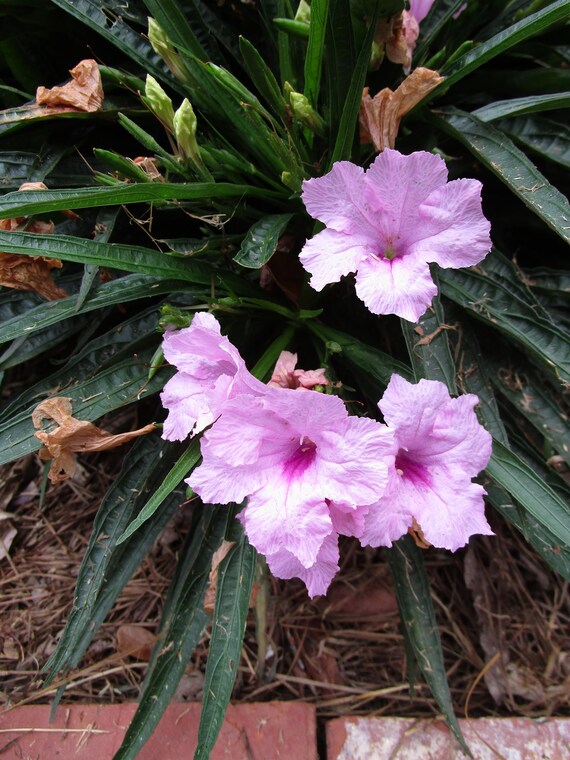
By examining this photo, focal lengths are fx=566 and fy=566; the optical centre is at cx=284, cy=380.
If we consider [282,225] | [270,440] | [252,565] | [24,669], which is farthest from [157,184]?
[24,669]

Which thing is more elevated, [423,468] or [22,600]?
[423,468]

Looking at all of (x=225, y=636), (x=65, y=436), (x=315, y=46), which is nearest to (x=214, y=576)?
(x=225, y=636)

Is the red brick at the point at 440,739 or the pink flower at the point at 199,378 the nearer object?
the pink flower at the point at 199,378

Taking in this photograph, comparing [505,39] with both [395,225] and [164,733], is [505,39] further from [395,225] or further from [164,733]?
[164,733]

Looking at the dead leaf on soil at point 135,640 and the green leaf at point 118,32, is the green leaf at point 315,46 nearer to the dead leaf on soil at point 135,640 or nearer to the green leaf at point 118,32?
the green leaf at point 118,32

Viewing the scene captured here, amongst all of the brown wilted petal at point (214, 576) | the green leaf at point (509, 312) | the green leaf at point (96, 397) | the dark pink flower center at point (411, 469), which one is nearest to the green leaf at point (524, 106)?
the green leaf at point (509, 312)

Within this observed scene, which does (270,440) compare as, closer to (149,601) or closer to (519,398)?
(519,398)
